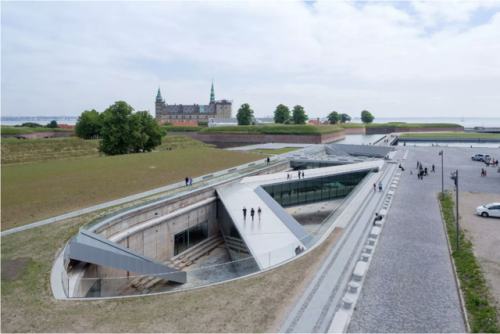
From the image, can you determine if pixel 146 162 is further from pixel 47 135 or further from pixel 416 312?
pixel 47 135

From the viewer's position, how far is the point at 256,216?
20.9 meters

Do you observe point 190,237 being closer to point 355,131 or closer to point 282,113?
point 282,113

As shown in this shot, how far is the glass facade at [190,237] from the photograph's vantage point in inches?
883

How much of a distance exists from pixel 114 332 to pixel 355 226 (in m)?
13.5

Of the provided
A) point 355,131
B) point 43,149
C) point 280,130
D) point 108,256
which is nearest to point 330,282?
point 108,256

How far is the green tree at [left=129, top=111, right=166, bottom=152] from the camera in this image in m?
51.3

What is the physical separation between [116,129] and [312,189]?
3255 centimetres

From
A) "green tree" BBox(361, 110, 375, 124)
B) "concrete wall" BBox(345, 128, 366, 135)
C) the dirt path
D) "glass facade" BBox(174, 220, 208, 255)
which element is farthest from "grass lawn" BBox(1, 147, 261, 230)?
"green tree" BBox(361, 110, 375, 124)

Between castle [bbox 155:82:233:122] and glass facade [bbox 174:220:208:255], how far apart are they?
151 meters

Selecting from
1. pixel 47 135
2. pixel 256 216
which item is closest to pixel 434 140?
pixel 256 216

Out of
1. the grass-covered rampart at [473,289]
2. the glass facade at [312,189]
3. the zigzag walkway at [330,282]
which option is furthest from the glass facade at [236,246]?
the grass-covered rampart at [473,289]

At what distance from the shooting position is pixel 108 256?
1450cm

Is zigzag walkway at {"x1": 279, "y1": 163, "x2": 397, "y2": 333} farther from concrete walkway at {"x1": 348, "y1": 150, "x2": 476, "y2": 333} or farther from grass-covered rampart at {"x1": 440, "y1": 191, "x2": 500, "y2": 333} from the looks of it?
grass-covered rampart at {"x1": 440, "y1": 191, "x2": 500, "y2": 333}

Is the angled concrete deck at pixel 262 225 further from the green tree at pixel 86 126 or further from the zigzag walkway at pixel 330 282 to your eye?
the green tree at pixel 86 126
